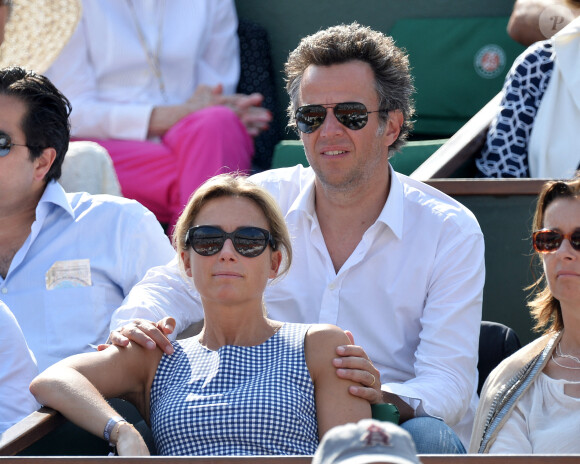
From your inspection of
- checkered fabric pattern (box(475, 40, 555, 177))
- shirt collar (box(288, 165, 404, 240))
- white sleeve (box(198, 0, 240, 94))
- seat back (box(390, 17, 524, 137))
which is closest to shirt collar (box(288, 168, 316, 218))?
shirt collar (box(288, 165, 404, 240))

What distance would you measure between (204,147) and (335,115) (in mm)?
1345

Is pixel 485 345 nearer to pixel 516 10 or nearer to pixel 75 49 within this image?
pixel 516 10

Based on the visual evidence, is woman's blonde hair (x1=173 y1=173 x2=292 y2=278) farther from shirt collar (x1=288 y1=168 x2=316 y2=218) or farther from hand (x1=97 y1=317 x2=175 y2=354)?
shirt collar (x1=288 y1=168 x2=316 y2=218)

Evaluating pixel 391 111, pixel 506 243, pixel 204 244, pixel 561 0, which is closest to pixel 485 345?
pixel 506 243

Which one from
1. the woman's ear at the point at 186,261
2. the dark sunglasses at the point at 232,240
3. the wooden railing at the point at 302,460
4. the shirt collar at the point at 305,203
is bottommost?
the wooden railing at the point at 302,460

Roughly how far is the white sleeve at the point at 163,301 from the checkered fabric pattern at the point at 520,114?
144 centimetres

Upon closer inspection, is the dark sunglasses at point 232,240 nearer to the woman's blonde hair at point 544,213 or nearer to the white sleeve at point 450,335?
the white sleeve at point 450,335

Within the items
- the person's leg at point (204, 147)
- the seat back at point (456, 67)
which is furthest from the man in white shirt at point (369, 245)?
the seat back at point (456, 67)

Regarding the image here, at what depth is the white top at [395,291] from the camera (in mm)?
2881

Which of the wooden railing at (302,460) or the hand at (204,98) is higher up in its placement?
the hand at (204,98)

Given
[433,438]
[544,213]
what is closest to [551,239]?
[544,213]

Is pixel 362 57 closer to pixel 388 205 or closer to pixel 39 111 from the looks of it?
pixel 388 205

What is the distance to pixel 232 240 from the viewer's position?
8.30ft

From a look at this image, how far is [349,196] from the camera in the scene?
3113mm
